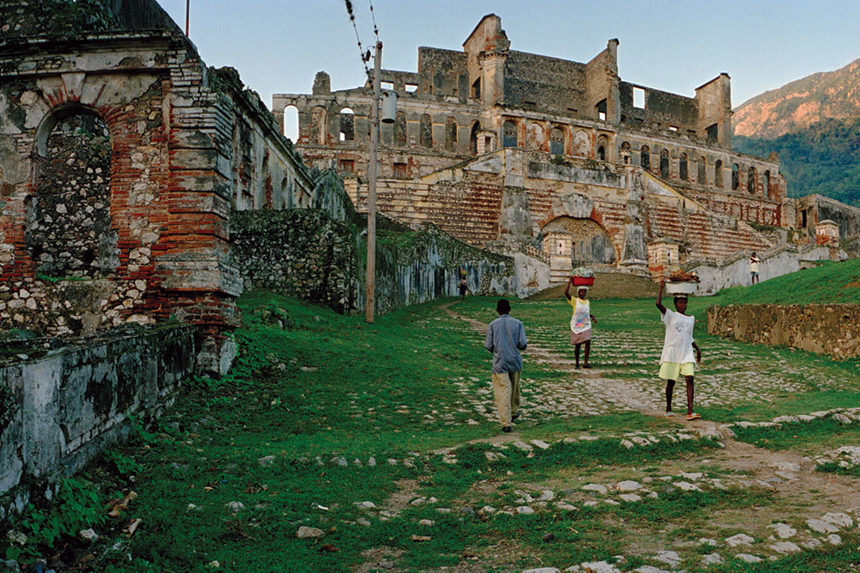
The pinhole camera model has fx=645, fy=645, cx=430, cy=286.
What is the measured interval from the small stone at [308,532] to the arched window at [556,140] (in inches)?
1876

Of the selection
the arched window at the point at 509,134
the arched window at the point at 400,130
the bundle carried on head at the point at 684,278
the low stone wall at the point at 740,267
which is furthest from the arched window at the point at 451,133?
the bundle carried on head at the point at 684,278

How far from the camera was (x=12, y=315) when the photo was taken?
8.80 metres

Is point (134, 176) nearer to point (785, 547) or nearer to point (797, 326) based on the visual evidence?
point (785, 547)

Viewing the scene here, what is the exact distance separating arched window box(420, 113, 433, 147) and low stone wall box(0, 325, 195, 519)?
43.6m

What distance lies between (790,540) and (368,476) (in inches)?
117

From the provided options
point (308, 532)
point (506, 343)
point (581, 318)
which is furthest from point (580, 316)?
point (308, 532)

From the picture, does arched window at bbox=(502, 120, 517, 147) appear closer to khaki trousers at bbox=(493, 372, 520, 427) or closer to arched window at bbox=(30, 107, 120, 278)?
arched window at bbox=(30, 107, 120, 278)

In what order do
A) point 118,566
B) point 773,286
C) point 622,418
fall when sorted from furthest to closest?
1. point 773,286
2. point 622,418
3. point 118,566

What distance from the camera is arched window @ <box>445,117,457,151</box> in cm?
4888

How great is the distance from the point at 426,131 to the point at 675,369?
43076 mm

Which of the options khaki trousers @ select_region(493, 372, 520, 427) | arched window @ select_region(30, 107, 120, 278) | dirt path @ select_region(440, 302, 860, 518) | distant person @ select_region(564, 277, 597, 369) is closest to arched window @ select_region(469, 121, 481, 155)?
arched window @ select_region(30, 107, 120, 278)

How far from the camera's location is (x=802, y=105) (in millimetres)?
82250

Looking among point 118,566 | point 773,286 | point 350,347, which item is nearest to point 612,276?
point 773,286

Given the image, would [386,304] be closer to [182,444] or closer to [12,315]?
[12,315]
